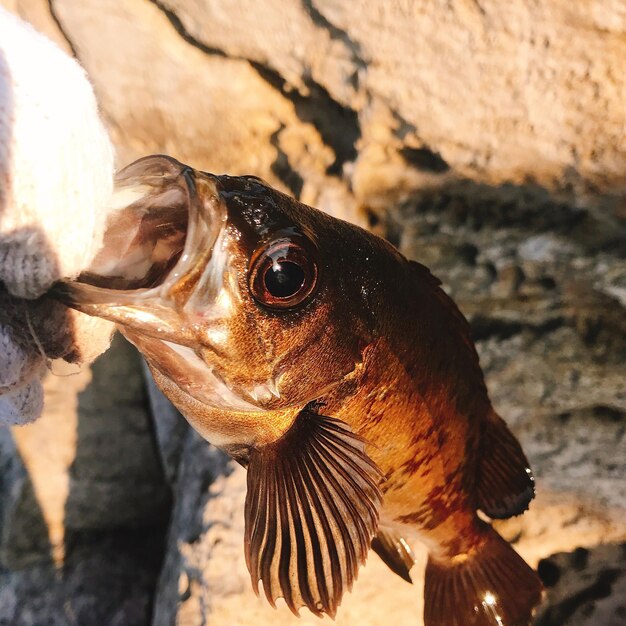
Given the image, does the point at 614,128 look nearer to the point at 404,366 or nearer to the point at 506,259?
the point at 506,259

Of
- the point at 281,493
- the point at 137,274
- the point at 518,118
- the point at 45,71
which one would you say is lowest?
the point at 281,493

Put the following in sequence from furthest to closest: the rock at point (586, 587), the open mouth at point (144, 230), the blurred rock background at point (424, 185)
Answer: the rock at point (586, 587) → the blurred rock background at point (424, 185) → the open mouth at point (144, 230)

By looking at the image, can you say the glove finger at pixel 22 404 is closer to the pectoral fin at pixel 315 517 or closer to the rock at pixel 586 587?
the pectoral fin at pixel 315 517

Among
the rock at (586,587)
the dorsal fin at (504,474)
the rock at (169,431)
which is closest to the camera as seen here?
the dorsal fin at (504,474)

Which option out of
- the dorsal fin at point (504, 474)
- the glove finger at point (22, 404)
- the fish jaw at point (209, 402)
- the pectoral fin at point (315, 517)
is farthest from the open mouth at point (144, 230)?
the dorsal fin at point (504, 474)

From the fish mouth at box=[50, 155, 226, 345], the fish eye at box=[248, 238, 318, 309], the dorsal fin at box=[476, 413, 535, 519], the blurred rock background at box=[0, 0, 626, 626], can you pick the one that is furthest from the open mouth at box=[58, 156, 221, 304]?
the dorsal fin at box=[476, 413, 535, 519]

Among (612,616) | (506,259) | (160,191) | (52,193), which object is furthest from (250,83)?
(612,616)

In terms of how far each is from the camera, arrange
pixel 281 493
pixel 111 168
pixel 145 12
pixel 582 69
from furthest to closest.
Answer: pixel 145 12 → pixel 582 69 → pixel 281 493 → pixel 111 168
